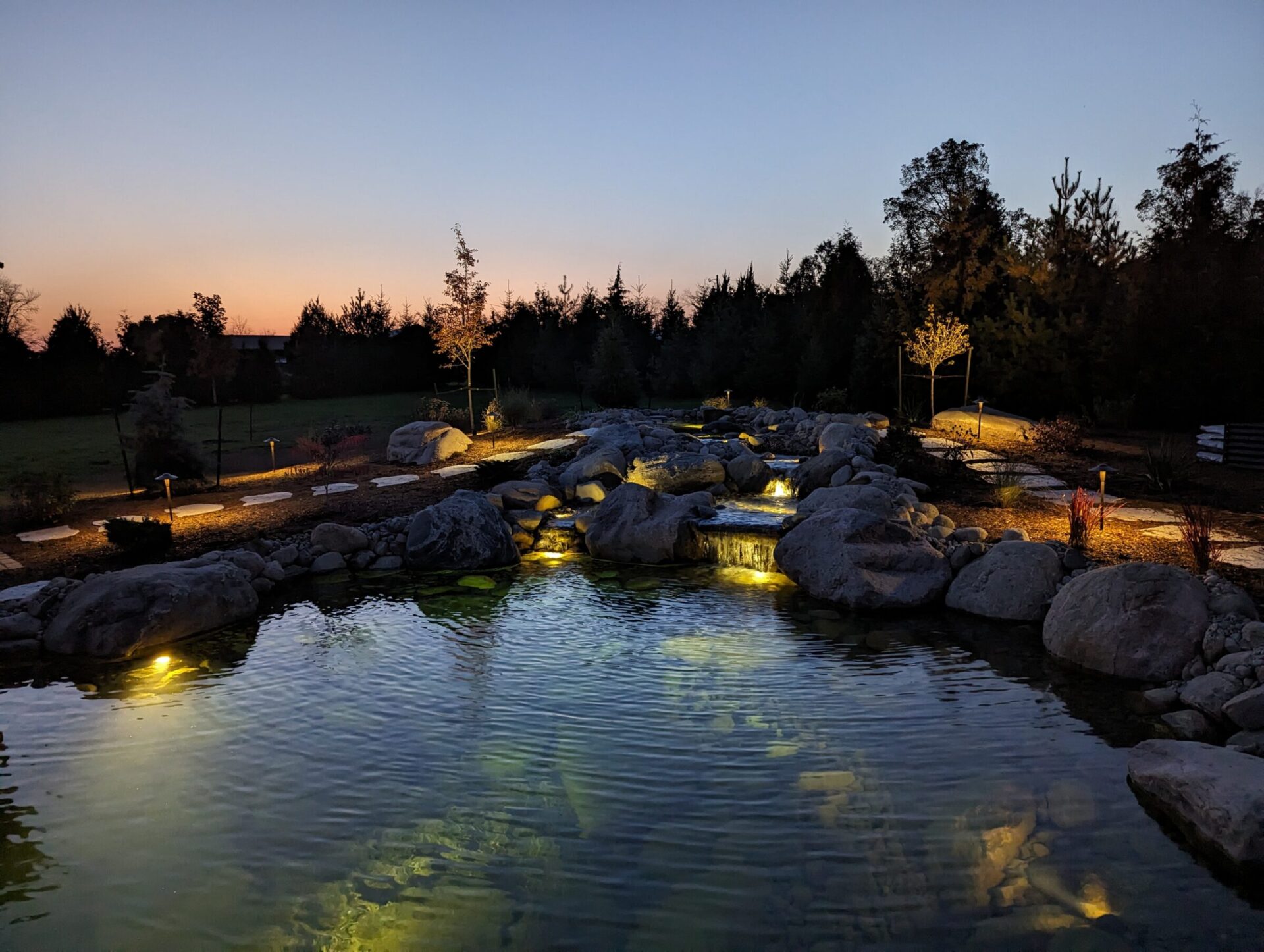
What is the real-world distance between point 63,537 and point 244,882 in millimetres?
7543

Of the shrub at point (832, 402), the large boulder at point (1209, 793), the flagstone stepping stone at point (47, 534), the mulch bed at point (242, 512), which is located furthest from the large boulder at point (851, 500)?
A: the shrub at point (832, 402)

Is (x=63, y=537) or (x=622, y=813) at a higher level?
(x=63, y=537)

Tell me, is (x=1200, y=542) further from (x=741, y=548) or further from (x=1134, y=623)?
(x=741, y=548)

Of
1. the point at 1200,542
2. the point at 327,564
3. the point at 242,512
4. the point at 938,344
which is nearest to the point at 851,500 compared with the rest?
the point at 1200,542

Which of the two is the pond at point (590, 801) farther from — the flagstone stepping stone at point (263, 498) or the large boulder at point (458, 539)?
the flagstone stepping stone at point (263, 498)

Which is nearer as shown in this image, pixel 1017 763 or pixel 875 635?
pixel 1017 763

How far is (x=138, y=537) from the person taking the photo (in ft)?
28.2

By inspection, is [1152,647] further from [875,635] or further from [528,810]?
[528,810]

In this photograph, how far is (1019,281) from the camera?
20672 millimetres

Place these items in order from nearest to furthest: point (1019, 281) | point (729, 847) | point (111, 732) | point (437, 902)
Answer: point (437, 902) → point (729, 847) → point (111, 732) → point (1019, 281)

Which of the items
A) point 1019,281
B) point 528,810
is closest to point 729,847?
point 528,810

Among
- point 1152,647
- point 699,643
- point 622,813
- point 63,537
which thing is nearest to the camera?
point 622,813

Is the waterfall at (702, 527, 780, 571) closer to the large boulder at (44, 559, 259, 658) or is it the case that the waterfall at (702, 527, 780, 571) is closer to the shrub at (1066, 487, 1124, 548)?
the shrub at (1066, 487, 1124, 548)

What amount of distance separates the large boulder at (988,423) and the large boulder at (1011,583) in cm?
952
